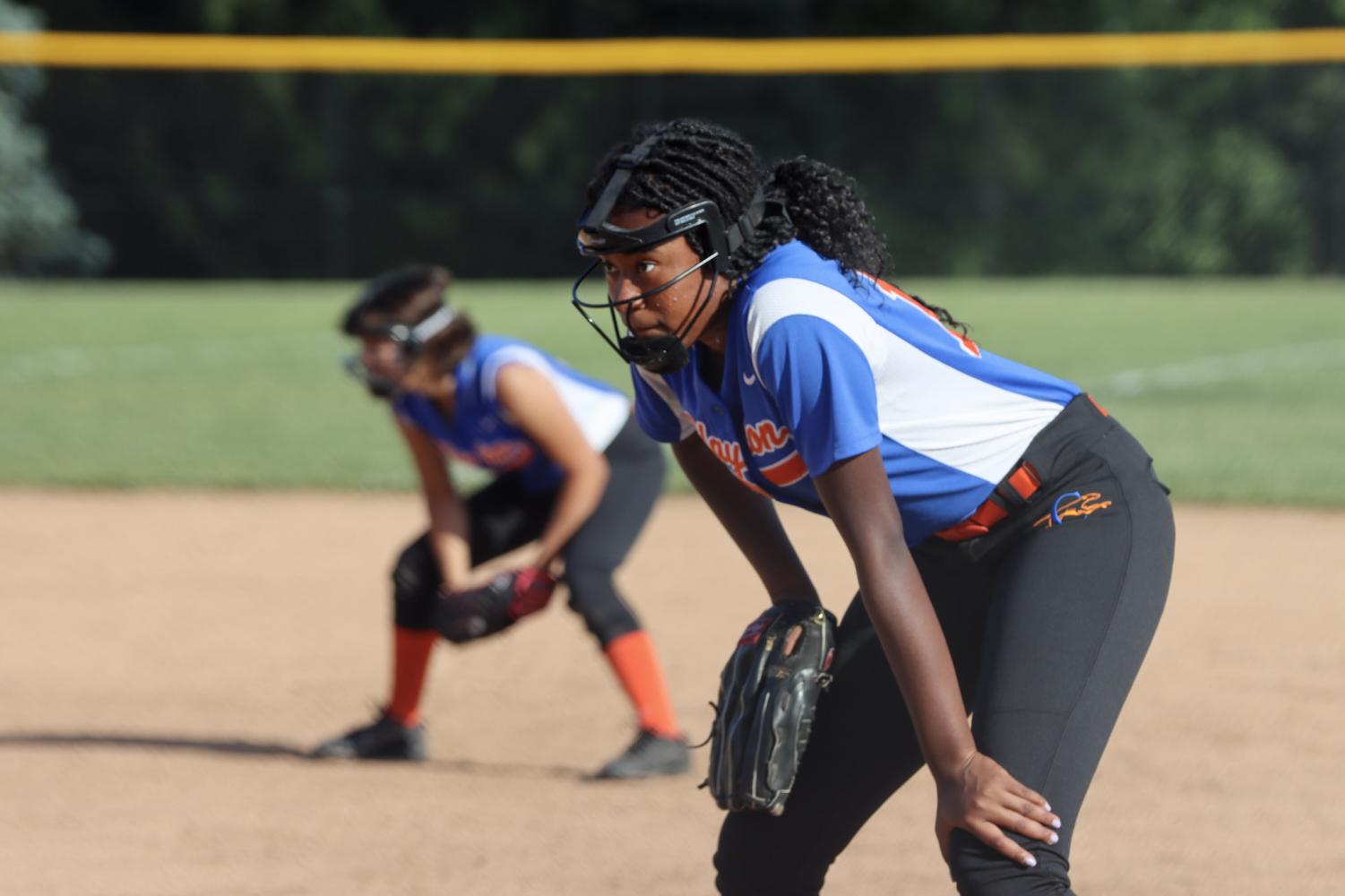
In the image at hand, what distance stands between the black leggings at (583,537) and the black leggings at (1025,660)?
6.69 ft

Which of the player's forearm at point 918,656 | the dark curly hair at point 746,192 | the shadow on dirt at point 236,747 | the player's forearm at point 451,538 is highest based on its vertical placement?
the dark curly hair at point 746,192

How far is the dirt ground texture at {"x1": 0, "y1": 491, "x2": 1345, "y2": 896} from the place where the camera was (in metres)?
4.41

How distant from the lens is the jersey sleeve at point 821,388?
8.54ft

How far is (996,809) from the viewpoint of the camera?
2.60m

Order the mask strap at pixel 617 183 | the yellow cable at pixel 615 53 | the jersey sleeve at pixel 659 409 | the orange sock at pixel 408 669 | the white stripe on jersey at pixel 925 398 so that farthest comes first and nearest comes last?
1. the yellow cable at pixel 615 53
2. the orange sock at pixel 408 669
3. the jersey sleeve at pixel 659 409
4. the mask strap at pixel 617 183
5. the white stripe on jersey at pixel 925 398

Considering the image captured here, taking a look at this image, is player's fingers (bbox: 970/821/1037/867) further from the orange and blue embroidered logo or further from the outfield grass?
the outfield grass

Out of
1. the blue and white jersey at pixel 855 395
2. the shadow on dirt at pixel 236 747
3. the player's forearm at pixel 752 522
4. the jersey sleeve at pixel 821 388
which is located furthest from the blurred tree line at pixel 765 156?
the jersey sleeve at pixel 821 388

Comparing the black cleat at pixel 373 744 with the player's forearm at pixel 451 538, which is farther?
the black cleat at pixel 373 744

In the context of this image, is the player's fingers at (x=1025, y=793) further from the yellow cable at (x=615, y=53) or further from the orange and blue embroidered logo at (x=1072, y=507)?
the yellow cable at (x=615, y=53)

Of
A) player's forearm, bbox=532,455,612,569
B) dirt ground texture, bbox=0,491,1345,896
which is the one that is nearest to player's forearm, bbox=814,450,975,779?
dirt ground texture, bbox=0,491,1345,896

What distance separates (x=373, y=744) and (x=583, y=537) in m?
0.90

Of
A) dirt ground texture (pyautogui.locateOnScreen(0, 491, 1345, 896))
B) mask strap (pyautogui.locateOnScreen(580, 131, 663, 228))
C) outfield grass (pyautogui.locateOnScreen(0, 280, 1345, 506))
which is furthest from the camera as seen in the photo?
outfield grass (pyautogui.locateOnScreen(0, 280, 1345, 506))

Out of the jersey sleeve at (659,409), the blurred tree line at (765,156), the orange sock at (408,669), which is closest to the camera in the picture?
the jersey sleeve at (659,409)

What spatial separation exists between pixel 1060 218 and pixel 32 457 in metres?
13.7
